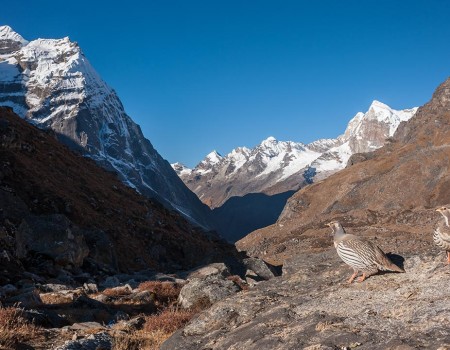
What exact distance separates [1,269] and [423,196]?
10710cm

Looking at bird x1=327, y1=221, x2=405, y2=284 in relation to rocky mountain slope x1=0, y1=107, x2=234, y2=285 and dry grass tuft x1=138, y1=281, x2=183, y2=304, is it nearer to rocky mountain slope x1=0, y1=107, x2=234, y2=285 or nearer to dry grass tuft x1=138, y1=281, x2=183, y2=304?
dry grass tuft x1=138, y1=281, x2=183, y2=304

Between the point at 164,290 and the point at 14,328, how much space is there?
37.5 feet

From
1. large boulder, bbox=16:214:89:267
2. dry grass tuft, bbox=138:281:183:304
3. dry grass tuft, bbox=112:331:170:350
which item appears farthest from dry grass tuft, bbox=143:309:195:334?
large boulder, bbox=16:214:89:267

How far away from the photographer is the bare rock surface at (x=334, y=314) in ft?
19.1

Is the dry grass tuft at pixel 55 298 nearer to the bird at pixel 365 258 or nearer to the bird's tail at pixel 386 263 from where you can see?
the bird at pixel 365 258

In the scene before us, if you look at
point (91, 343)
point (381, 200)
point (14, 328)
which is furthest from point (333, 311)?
point (381, 200)

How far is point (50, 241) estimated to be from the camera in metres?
34.0

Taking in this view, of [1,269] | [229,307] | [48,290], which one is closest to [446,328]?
[229,307]

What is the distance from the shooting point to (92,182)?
6328 centimetres

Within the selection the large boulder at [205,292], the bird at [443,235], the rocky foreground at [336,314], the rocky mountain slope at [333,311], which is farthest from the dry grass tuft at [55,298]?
the bird at [443,235]

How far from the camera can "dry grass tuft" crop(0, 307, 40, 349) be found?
10.0 m

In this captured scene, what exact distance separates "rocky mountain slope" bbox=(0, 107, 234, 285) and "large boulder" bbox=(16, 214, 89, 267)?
0.07 metres

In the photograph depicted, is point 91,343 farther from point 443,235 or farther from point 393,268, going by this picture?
point 443,235

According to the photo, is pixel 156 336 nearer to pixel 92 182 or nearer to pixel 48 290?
pixel 48 290
